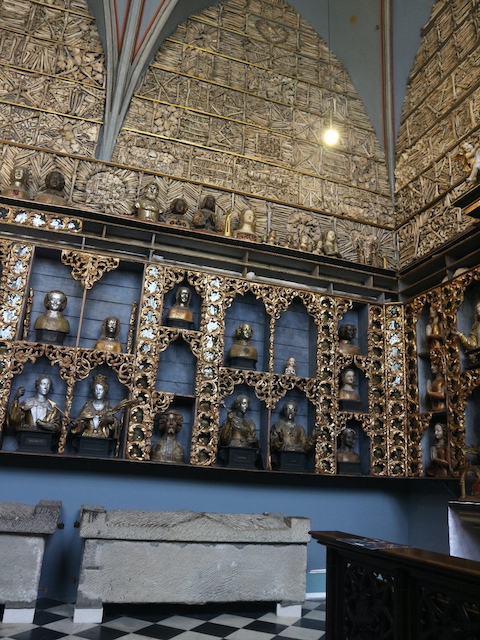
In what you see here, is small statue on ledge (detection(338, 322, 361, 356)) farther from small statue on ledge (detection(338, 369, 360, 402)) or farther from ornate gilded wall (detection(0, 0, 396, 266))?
ornate gilded wall (detection(0, 0, 396, 266))

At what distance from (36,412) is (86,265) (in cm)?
185

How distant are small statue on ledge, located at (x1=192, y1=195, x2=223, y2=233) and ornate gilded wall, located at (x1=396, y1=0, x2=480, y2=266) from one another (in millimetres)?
3065

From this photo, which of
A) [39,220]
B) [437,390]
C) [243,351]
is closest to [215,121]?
[39,220]

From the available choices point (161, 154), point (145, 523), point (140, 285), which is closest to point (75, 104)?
point (161, 154)

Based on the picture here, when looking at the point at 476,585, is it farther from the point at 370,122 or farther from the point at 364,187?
the point at 370,122

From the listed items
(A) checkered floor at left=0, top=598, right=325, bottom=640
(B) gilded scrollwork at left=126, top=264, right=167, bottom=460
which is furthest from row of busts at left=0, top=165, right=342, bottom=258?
(A) checkered floor at left=0, top=598, right=325, bottom=640

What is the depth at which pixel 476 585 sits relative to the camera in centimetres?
270

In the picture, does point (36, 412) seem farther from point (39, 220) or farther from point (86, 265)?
point (39, 220)

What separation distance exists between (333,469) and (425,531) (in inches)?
58.4

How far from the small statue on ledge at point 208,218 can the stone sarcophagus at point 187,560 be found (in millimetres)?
3865

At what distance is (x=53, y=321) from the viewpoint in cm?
633

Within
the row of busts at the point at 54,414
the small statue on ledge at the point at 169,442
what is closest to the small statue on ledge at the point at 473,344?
the small statue on ledge at the point at 169,442

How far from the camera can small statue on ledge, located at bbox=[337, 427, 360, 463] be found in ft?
23.0

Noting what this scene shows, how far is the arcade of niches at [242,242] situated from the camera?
6.46m
